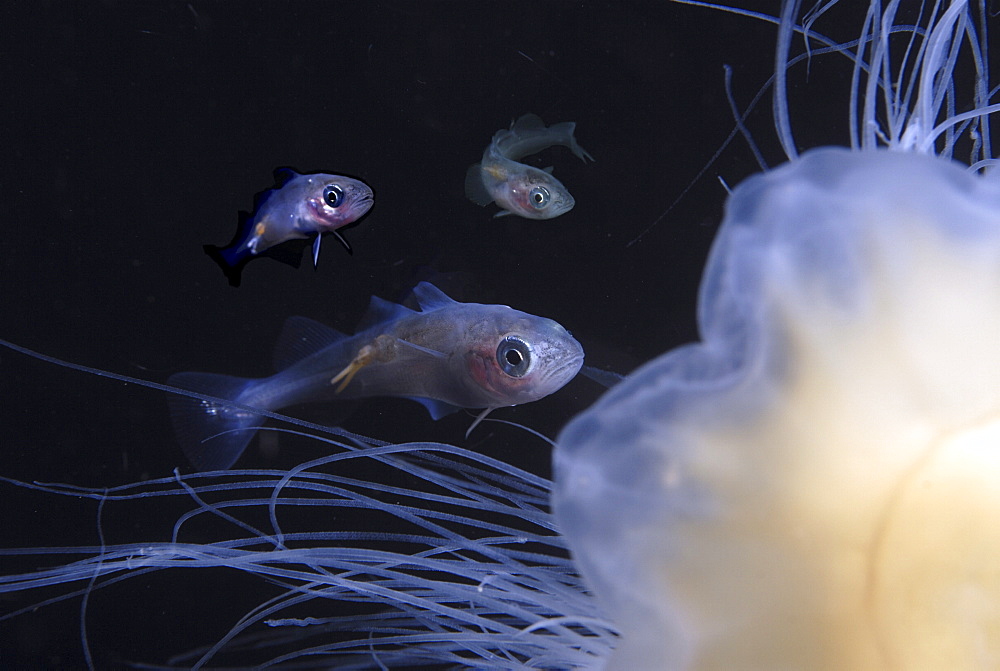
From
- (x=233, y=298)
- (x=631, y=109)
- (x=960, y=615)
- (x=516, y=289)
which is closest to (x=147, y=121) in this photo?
(x=233, y=298)

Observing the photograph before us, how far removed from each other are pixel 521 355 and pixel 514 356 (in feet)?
0.10

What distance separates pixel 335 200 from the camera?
296 centimetres

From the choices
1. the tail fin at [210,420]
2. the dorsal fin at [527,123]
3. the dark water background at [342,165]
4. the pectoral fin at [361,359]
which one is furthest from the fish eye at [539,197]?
the tail fin at [210,420]

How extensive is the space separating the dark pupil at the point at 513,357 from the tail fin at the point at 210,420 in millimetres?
1491

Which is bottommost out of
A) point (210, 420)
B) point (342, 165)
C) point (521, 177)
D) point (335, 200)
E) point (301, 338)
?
point (210, 420)

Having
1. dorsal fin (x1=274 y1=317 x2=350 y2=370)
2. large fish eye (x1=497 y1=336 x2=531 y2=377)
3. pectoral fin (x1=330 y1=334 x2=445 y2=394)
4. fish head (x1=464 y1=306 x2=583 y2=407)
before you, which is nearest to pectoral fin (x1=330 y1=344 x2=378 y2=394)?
pectoral fin (x1=330 y1=334 x2=445 y2=394)

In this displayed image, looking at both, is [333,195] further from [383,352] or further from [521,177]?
[521,177]

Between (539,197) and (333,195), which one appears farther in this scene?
(539,197)

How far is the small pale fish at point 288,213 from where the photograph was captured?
293cm

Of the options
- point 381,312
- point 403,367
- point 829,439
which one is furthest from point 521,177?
point 829,439

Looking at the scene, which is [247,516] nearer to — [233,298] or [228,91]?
[233,298]

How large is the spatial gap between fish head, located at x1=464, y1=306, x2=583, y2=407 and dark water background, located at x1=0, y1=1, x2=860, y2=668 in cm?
89

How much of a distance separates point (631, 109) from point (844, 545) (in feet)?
11.1

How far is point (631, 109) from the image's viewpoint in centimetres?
423
